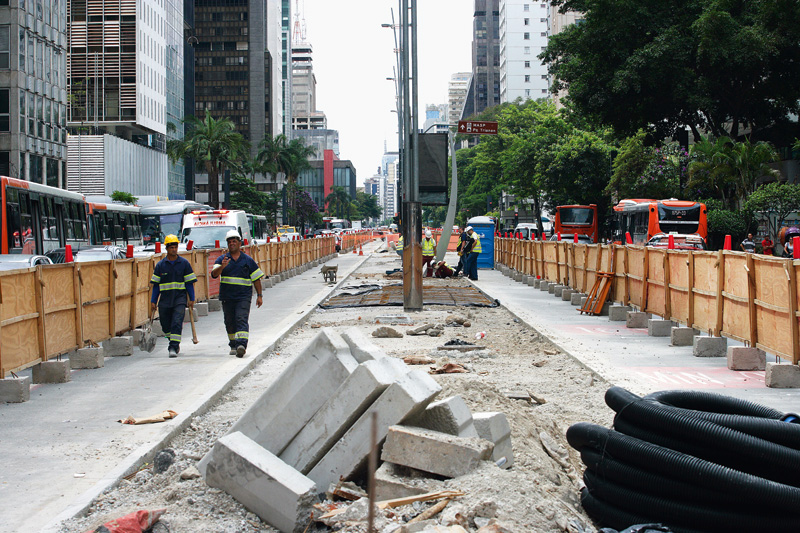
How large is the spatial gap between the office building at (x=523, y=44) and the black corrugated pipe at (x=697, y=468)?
5347 inches

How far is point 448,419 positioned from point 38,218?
21921mm

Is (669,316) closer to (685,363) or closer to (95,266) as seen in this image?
(685,363)

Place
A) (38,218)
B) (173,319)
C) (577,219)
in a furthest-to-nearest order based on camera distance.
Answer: (577,219) < (38,218) < (173,319)

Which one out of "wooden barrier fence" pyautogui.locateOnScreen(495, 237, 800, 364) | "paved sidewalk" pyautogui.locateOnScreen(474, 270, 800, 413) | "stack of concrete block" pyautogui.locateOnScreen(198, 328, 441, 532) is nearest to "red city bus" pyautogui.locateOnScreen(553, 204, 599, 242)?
"wooden barrier fence" pyautogui.locateOnScreen(495, 237, 800, 364)

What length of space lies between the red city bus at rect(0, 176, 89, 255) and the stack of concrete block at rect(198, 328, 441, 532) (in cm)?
1810

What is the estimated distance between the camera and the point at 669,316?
14305 mm

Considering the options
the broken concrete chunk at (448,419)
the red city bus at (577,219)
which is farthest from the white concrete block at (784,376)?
the red city bus at (577,219)

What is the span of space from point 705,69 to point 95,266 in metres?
31.8

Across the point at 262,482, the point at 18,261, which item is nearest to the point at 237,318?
the point at 18,261

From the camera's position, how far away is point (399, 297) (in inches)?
905

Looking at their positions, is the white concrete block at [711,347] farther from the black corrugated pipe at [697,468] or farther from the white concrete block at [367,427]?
the white concrete block at [367,427]

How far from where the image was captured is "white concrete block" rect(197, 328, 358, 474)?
5684 mm

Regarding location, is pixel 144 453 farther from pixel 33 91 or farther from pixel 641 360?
pixel 33 91

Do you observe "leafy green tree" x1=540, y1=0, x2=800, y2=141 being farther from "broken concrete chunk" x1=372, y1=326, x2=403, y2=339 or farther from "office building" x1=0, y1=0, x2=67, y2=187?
"office building" x1=0, y1=0, x2=67, y2=187
